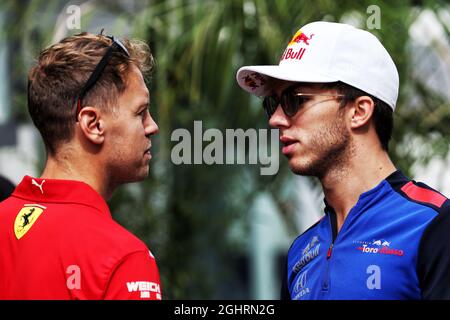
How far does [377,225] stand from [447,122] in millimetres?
2616

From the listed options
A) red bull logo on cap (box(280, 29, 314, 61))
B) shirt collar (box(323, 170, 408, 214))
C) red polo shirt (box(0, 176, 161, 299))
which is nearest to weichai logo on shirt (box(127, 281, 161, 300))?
red polo shirt (box(0, 176, 161, 299))

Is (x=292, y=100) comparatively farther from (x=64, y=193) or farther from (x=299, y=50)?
(x=64, y=193)

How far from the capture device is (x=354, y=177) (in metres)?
2.92

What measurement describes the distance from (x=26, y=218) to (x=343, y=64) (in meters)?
1.13

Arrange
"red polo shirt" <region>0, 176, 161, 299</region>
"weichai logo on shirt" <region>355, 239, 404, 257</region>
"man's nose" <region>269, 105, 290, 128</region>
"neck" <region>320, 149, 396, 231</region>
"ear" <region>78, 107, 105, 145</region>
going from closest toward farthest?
"red polo shirt" <region>0, 176, 161, 299</region>, "ear" <region>78, 107, 105, 145</region>, "weichai logo on shirt" <region>355, 239, 404, 257</region>, "neck" <region>320, 149, 396, 231</region>, "man's nose" <region>269, 105, 290, 128</region>

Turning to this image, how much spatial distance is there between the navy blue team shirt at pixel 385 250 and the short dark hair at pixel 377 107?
16 centimetres

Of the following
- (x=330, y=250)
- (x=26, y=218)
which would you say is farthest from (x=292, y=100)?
(x=26, y=218)

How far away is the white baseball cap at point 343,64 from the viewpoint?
9.64 ft

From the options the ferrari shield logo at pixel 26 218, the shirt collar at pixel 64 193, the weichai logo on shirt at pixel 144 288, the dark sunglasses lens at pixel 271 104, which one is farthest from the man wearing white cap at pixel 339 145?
the ferrari shield logo at pixel 26 218

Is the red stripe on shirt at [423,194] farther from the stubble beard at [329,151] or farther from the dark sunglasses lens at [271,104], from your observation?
the dark sunglasses lens at [271,104]

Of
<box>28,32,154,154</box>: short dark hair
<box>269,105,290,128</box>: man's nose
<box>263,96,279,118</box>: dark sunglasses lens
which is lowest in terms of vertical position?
<box>269,105,290,128</box>: man's nose

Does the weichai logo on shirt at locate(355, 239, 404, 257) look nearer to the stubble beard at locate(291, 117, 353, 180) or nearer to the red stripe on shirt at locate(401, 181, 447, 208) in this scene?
the red stripe on shirt at locate(401, 181, 447, 208)

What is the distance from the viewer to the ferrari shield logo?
237cm

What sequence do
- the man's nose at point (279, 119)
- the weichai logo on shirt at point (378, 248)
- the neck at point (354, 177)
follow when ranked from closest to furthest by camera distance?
1. the weichai logo on shirt at point (378, 248)
2. the neck at point (354, 177)
3. the man's nose at point (279, 119)
